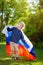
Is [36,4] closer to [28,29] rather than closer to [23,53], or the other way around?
[28,29]

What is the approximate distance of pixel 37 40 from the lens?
81.3 feet

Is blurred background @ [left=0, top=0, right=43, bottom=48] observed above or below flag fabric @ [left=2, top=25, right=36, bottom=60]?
below

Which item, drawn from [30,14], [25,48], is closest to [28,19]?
[30,14]

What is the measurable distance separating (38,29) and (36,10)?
74.2 inches

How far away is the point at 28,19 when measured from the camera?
25.8 metres

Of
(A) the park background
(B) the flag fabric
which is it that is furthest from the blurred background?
(B) the flag fabric

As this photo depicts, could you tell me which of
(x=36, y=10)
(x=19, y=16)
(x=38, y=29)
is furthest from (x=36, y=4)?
(x=19, y=16)

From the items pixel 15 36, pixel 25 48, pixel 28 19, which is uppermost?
pixel 15 36

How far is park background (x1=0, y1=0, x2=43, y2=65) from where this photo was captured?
18500mm

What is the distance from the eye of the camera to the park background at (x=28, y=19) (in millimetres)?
18500

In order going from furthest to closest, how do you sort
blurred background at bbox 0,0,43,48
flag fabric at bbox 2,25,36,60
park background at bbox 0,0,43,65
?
blurred background at bbox 0,0,43,48, park background at bbox 0,0,43,65, flag fabric at bbox 2,25,36,60

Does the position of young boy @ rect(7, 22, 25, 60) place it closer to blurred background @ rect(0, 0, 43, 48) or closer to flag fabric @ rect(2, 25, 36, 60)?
flag fabric @ rect(2, 25, 36, 60)

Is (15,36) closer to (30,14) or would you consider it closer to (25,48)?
(25,48)

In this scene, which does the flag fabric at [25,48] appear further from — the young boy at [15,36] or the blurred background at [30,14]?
the blurred background at [30,14]
